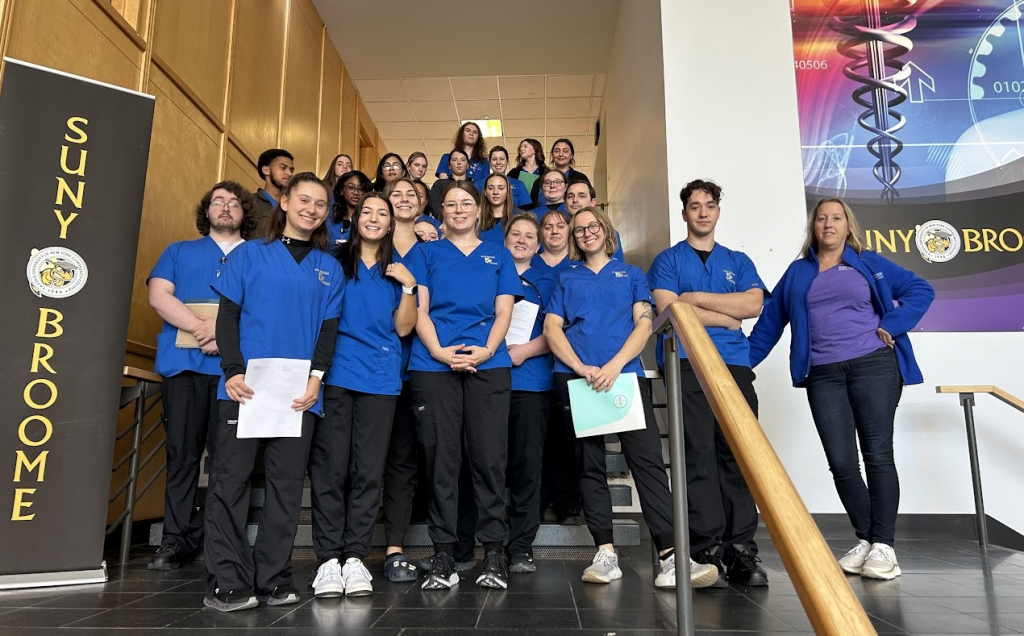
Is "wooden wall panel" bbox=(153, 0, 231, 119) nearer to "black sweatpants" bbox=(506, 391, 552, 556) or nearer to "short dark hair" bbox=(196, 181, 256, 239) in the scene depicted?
"short dark hair" bbox=(196, 181, 256, 239)

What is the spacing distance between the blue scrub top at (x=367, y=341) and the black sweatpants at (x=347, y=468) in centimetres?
5

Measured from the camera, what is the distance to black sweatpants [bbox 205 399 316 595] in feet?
7.01

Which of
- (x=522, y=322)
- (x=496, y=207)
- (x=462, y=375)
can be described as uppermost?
(x=496, y=207)

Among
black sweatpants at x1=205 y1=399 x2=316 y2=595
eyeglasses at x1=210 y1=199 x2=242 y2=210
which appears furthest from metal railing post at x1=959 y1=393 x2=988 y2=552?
eyeglasses at x1=210 y1=199 x2=242 y2=210

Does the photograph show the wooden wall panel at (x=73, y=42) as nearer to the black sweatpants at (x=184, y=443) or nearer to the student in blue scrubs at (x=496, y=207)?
the black sweatpants at (x=184, y=443)

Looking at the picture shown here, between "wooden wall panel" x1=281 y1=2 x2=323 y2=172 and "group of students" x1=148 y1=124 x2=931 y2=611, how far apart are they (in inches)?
129

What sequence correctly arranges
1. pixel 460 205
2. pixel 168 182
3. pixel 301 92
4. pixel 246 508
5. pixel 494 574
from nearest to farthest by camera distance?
pixel 246 508 < pixel 494 574 < pixel 460 205 < pixel 168 182 < pixel 301 92

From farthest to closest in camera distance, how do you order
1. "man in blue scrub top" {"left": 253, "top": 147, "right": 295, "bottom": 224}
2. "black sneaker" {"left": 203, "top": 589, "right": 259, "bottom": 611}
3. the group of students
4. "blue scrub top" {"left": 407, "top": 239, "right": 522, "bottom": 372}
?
1. "man in blue scrub top" {"left": 253, "top": 147, "right": 295, "bottom": 224}
2. "blue scrub top" {"left": 407, "top": 239, "right": 522, "bottom": 372}
3. the group of students
4. "black sneaker" {"left": 203, "top": 589, "right": 259, "bottom": 611}

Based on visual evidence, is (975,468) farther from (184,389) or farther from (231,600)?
(184,389)

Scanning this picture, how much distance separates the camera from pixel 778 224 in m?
4.12

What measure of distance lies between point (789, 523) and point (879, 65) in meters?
4.35

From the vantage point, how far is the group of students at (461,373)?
7.47 ft

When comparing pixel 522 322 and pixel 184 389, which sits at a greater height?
pixel 522 322

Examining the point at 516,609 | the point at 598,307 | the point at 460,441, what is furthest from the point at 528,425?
the point at 516,609
